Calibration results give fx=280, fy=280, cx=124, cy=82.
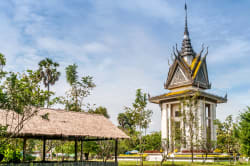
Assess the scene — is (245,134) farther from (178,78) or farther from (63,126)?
(178,78)

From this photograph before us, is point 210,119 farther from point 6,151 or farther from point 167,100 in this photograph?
point 6,151

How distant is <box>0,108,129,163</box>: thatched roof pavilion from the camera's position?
14144 mm

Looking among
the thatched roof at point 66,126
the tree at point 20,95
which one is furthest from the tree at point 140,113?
the tree at point 20,95

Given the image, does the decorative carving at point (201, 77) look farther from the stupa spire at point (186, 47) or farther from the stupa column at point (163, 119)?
the stupa column at point (163, 119)

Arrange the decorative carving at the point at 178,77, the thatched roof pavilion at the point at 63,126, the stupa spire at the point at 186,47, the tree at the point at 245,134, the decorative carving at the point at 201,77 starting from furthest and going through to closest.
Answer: the stupa spire at the point at 186,47 → the decorative carving at the point at 201,77 → the decorative carving at the point at 178,77 → the tree at the point at 245,134 → the thatched roof pavilion at the point at 63,126

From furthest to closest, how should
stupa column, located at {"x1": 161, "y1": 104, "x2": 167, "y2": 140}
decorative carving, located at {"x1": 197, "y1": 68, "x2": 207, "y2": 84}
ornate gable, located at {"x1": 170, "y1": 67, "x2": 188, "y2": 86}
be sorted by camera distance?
stupa column, located at {"x1": 161, "y1": 104, "x2": 167, "y2": 140}
decorative carving, located at {"x1": 197, "y1": 68, "x2": 207, "y2": 84}
ornate gable, located at {"x1": 170, "y1": 67, "x2": 188, "y2": 86}

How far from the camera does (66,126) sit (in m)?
16.0

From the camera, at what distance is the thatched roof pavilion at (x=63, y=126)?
14144mm

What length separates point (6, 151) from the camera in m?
15.8

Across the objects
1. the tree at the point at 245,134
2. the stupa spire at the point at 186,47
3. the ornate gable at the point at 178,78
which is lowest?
the tree at the point at 245,134

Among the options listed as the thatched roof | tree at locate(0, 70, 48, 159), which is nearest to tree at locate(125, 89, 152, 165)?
the thatched roof

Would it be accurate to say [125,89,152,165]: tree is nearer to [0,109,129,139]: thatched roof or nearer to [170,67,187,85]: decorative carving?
[0,109,129,139]: thatched roof

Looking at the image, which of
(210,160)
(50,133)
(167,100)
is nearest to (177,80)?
(167,100)

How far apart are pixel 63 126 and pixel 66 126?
0.69ft
